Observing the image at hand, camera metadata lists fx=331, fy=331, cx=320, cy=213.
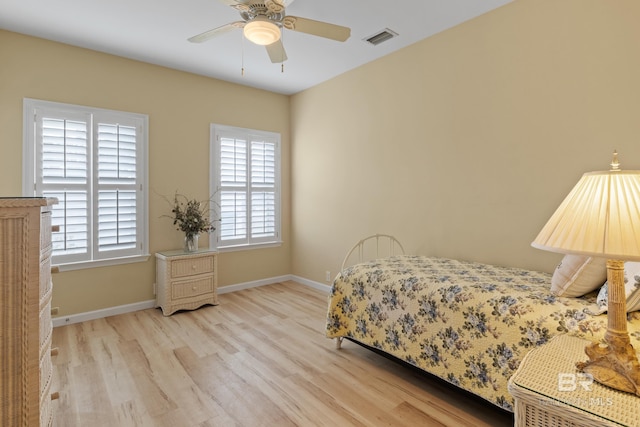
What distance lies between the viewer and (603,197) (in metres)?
1.16

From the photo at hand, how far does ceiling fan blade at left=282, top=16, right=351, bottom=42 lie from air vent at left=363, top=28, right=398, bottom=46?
1047mm

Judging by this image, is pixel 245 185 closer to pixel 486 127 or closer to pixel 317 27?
pixel 317 27

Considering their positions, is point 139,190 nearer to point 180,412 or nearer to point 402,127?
point 180,412

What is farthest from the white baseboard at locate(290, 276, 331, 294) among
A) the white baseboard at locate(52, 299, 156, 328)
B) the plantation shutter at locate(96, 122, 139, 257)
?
the plantation shutter at locate(96, 122, 139, 257)

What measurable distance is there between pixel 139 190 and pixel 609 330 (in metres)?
4.17

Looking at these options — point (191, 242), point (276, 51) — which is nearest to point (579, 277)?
point (276, 51)

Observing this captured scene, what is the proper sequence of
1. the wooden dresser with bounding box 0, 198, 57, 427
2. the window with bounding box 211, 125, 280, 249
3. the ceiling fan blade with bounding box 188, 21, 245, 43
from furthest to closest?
the window with bounding box 211, 125, 280, 249 → the ceiling fan blade with bounding box 188, 21, 245, 43 → the wooden dresser with bounding box 0, 198, 57, 427

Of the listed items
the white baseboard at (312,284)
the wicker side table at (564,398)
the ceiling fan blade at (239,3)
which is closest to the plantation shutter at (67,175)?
the ceiling fan blade at (239,3)

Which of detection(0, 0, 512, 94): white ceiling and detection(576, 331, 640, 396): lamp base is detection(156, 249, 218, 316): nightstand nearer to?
detection(0, 0, 512, 94): white ceiling

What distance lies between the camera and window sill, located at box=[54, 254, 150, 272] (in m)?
3.40

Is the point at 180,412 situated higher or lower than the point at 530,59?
lower

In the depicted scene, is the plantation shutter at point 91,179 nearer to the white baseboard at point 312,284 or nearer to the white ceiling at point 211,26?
the white ceiling at point 211,26

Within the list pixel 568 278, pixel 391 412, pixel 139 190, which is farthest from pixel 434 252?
pixel 139 190

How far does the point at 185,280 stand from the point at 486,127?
350 cm
